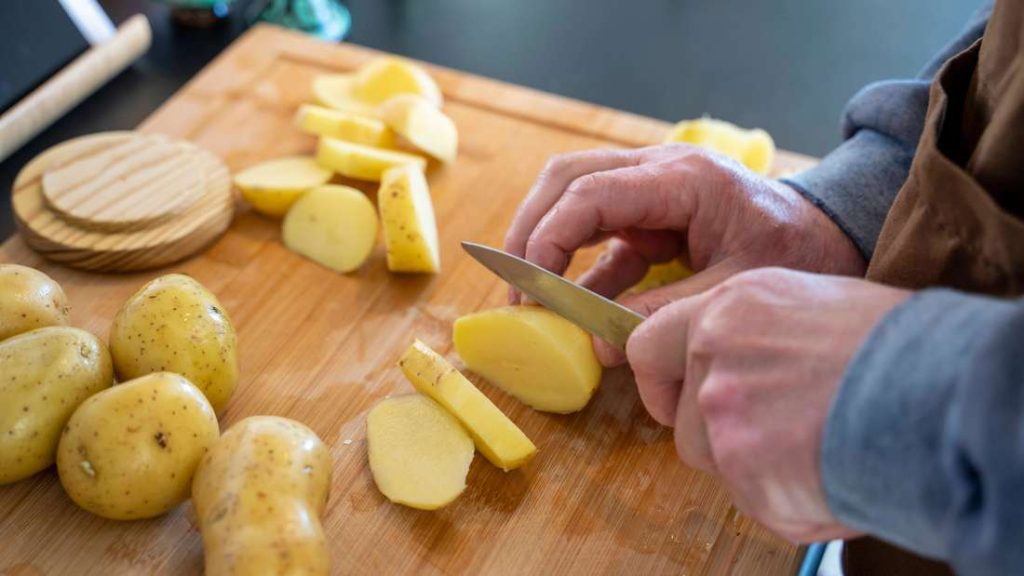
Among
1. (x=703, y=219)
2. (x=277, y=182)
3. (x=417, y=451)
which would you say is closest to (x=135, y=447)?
(x=417, y=451)

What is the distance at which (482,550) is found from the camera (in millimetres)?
1161

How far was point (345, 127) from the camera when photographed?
1.76 meters

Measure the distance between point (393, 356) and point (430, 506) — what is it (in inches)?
12.2

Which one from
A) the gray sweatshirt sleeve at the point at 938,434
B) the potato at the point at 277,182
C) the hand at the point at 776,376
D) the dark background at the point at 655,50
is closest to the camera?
the gray sweatshirt sleeve at the point at 938,434

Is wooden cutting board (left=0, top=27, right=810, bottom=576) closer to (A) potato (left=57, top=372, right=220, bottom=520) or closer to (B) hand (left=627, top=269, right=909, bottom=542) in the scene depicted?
(A) potato (left=57, top=372, right=220, bottom=520)

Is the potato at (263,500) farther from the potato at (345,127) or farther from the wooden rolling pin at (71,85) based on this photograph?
the wooden rolling pin at (71,85)

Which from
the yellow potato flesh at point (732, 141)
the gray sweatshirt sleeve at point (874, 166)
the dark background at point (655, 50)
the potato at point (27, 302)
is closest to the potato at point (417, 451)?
the potato at point (27, 302)

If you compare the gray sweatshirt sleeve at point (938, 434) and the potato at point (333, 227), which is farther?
the potato at point (333, 227)

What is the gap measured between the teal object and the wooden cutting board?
0.32m

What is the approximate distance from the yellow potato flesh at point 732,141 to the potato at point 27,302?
1.12m

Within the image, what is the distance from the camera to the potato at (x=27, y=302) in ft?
4.18

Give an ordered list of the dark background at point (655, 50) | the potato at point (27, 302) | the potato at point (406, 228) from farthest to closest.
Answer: the dark background at point (655, 50), the potato at point (406, 228), the potato at point (27, 302)

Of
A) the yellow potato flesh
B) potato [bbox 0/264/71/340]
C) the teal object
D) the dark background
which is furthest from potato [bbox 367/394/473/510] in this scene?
the teal object

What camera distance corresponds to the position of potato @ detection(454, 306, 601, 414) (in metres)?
1.28
